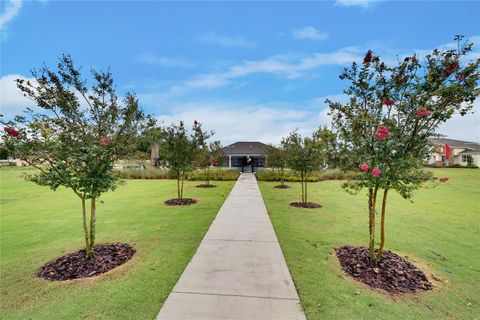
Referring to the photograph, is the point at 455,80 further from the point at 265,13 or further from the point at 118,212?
the point at 118,212

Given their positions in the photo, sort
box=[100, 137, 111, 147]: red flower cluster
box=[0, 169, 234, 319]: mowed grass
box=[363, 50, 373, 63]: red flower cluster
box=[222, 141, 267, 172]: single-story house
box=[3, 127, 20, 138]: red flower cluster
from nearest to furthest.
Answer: box=[0, 169, 234, 319]: mowed grass < box=[3, 127, 20, 138]: red flower cluster < box=[363, 50, 373, 63]: red flower cluster < box=[100, 137, 111, 147]: red flower cluster < box=[222, 141, 267, 172]: single-story house

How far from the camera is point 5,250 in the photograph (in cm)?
554

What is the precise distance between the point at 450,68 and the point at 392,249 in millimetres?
4035

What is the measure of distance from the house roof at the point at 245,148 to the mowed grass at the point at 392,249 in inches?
982

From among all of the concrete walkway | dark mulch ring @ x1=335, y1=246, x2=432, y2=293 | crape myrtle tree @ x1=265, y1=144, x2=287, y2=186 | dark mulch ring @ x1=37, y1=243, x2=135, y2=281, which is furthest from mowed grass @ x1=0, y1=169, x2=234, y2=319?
crape myrtle tree @ x1=265, y1=144, x2=287, y2=186

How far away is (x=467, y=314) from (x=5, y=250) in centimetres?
876

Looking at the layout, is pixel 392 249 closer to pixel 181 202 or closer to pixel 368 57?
pixel 368 57

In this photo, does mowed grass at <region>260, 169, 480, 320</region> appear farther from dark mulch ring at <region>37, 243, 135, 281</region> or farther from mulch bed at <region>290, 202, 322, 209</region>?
dark mulch ring at <region>37, 243, 135, 281</region>

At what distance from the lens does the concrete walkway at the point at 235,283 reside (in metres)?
3.13

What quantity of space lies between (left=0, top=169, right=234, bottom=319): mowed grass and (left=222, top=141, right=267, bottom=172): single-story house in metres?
23.5

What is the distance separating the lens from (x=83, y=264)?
4.64m

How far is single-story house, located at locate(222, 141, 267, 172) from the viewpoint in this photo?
33.9 meters

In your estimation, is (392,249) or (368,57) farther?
(392,249)

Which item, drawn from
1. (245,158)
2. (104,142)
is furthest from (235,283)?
(245,158)
